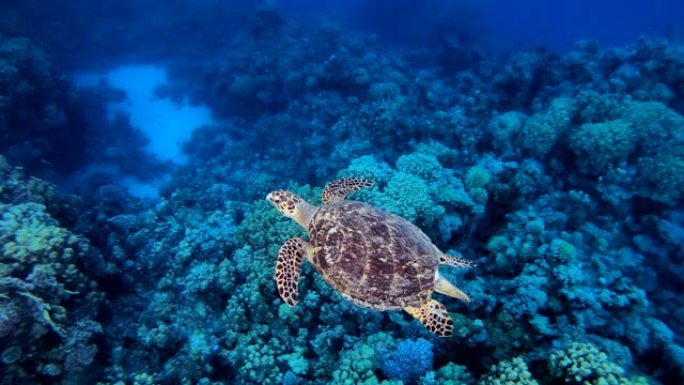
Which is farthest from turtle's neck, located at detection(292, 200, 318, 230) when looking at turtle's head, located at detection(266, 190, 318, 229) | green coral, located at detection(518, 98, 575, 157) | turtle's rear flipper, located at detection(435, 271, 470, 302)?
green coral, located at detection(518, 98, 575, 157)

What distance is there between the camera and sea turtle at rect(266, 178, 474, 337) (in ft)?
13.4

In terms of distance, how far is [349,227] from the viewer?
4281 millimetres

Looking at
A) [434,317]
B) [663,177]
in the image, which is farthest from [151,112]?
[663,177]

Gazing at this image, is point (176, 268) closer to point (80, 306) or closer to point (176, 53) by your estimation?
point (80, 306)

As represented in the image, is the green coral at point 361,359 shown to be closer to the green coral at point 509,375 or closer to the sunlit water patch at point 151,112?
the green coral at point 509,375

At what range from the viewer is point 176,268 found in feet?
21.0

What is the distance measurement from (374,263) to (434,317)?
38.1 inches

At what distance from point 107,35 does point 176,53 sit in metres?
4.19

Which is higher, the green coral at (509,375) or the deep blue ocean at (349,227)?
the deep blue ocean at (349,227)

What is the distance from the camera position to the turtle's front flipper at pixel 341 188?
17.9 feet

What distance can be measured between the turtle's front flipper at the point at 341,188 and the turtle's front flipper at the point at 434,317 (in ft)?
6.36

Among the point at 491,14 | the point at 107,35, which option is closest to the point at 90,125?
the point at 107,35

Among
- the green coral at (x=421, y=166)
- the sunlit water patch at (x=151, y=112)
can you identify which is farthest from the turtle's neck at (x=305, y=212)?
the sunlit water patch at (x=151, y=112)

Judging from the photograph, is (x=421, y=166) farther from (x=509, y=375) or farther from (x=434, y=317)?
(x=509, y=375)
